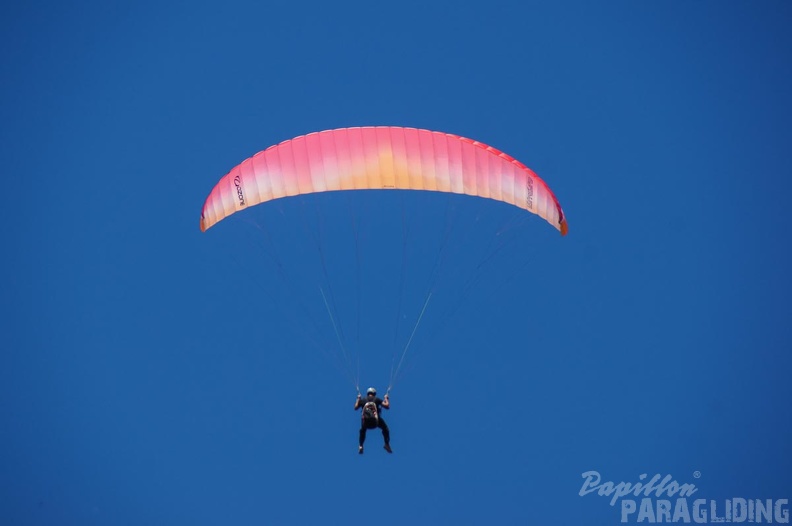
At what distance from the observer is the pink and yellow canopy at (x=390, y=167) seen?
654 inches

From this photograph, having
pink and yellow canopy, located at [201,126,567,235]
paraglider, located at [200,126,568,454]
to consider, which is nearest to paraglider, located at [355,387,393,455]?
paraglider, located at [200,126,568,454]

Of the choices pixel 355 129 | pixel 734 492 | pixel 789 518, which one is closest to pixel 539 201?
Result: pixel 355 129

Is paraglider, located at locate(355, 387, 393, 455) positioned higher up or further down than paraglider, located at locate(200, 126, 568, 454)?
further down

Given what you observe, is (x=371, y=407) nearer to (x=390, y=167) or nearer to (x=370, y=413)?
(x=370, y=413)

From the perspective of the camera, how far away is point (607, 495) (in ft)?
93.4

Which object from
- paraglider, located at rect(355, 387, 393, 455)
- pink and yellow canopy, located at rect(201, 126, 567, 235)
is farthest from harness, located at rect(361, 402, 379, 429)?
pink and yellow canopy, located at rect(201, 126, 567, 235)

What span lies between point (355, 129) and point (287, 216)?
156 centimetres

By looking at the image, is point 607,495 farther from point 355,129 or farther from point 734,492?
point 355,129

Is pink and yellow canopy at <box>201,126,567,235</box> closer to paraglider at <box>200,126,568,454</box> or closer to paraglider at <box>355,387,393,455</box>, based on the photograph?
paraglider at <box>200,126,568,454</box>

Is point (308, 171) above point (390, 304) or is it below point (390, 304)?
below

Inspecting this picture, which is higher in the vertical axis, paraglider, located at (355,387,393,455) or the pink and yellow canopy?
the pink and yellow canopy

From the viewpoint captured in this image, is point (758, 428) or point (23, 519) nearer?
point (23, 519)

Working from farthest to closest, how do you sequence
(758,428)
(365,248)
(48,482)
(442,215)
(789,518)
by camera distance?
(365,248) < (758,428) < (48,482) < (789,518) < (442,215)

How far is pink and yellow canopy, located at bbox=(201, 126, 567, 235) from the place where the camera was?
16609 mm
